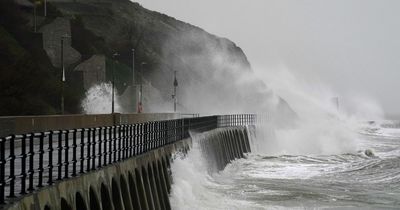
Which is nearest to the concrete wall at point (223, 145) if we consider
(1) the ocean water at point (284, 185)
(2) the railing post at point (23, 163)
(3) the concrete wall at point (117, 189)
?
(1) the ocean water at point (284, 185)

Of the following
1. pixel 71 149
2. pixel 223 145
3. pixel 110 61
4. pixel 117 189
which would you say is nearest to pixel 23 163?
pixel 117 189

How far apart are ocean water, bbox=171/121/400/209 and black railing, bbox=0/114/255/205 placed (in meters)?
1.56

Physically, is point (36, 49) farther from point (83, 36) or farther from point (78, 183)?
point (78, 183)

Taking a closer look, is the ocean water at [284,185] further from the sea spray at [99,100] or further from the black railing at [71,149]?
the sea spray at [99,100]

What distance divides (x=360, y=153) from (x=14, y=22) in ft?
148

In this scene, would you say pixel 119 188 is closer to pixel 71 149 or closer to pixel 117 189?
pixel 117 189

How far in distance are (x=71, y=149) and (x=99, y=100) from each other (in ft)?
234

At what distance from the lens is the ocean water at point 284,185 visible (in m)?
22.2

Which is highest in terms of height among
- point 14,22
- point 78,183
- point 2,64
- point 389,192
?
point 14,22

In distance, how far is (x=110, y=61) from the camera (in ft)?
341

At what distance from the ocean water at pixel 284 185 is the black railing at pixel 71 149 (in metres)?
1.56

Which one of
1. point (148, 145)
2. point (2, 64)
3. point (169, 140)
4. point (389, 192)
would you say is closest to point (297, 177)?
point (389, 192)

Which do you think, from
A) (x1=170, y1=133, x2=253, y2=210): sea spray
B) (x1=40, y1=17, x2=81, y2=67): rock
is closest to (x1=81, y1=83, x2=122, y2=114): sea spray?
(x1=40, y1=17, x2=81, y2=67): rock

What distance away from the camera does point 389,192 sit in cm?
2709
